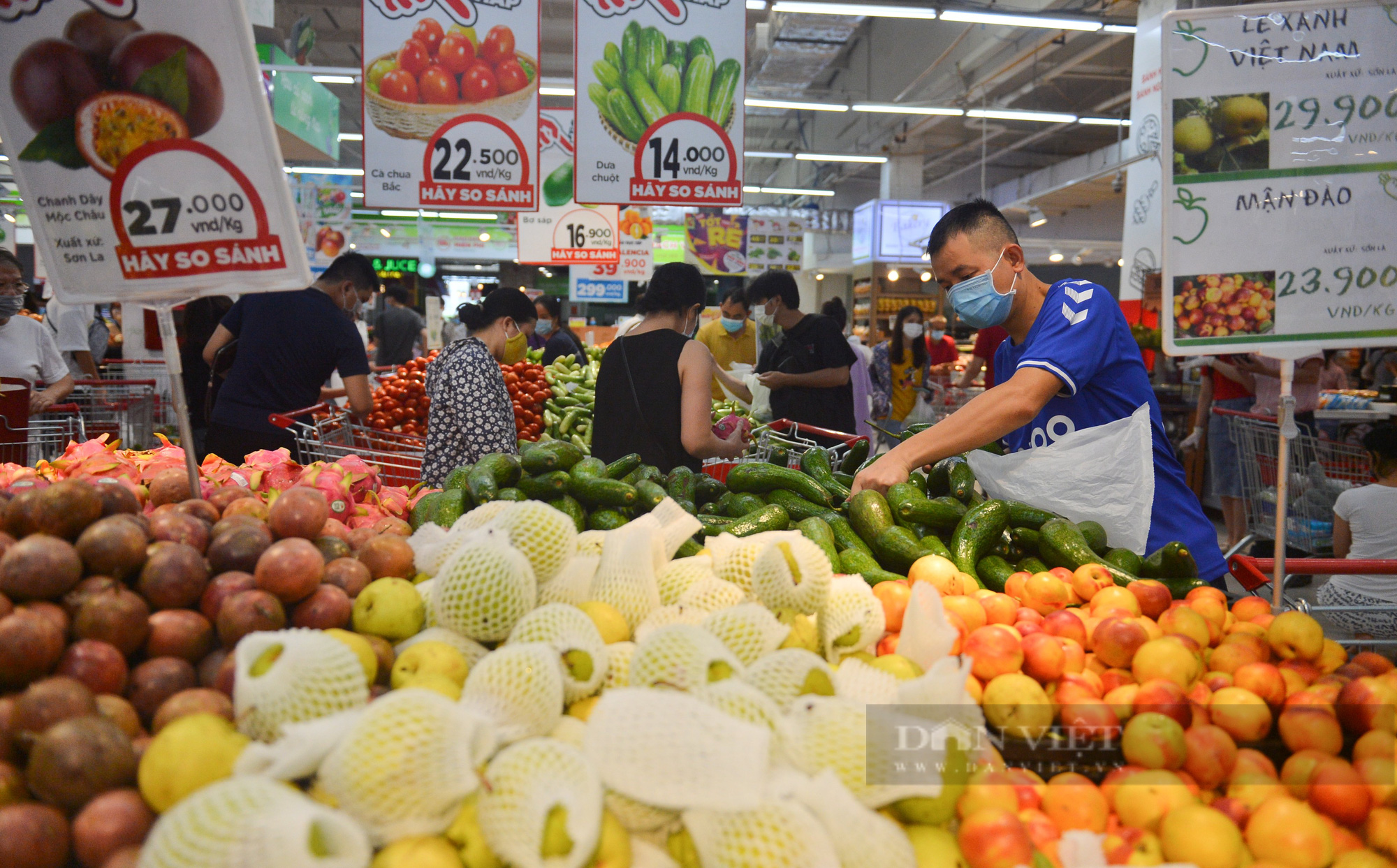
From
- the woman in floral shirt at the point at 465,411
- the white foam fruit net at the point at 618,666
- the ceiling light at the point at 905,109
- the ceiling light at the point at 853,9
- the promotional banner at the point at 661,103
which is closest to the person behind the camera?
the white foam fruit net at the point at 618,666

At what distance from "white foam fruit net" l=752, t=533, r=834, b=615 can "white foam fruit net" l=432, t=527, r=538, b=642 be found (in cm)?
46

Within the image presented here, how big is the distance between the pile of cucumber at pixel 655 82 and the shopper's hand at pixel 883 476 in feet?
9.42

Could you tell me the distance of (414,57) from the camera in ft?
15.2

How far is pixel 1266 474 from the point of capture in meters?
5.50

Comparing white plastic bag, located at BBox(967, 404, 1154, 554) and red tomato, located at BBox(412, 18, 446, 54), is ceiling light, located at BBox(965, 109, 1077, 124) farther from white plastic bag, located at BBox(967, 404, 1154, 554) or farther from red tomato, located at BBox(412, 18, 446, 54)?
white plastic bag, located at BBox(967, 404, 1154, 554)

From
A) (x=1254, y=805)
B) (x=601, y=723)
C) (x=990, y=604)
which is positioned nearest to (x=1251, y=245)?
(x=990, y=604)

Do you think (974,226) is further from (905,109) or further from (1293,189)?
(905,109)

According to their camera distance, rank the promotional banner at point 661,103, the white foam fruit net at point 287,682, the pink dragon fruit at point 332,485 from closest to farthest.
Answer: the white foam fruit net at point 287,682 → the pink dragon fruit at point 332,485 → the promotional banner at point 661,103

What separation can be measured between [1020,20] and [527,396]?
23.7ft

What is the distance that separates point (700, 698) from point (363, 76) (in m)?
4.65

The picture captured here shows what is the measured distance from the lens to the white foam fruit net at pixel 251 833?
35.8 inches

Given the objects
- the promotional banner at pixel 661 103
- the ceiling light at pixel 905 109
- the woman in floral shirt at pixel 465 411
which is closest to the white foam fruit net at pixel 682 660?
the woman in floral shirt at pixel 465 411

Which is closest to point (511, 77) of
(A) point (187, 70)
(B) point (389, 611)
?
(A) point (187, 70)

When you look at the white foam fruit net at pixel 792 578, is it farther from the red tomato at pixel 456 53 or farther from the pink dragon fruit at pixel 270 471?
the red tomato at pixel 456 53
